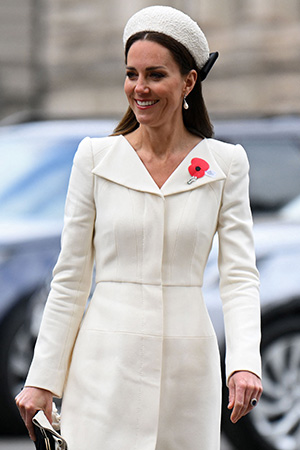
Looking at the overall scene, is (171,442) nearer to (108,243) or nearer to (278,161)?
(108,243)

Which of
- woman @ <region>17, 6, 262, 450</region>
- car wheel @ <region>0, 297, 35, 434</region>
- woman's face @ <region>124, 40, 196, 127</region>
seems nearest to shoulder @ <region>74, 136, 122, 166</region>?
woman @ <region>17, 6, 262, 450</region>

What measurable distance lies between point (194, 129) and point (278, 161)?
323 centimetres

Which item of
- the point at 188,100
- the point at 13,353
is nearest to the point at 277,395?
the point at 13,353

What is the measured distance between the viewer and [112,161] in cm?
359

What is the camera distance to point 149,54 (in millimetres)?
3475

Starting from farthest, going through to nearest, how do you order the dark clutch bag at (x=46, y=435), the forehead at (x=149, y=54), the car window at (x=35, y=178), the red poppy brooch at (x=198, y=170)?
the car window at (x=35, y=178) → the red poppy brooch at (x=198, y=170) → the forehead at (x=149, y=54) → the dark clutch bag at (x=46, y=435)

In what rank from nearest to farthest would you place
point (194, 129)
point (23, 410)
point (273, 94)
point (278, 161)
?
point (23, 410) < point (194, 129) < point (278, 161) < point (273, 94)

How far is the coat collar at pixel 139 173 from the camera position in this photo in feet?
11.7

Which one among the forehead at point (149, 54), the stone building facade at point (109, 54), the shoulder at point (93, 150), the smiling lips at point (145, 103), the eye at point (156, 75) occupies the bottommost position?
the shoulder at point (93, 150)

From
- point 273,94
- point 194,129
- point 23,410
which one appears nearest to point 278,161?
point 194,129

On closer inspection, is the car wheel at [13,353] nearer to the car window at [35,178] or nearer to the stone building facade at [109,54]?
the car window at [35,178]

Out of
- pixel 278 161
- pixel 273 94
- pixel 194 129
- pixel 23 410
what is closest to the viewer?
pixel 23 410

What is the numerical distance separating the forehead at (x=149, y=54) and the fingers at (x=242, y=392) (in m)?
0.92

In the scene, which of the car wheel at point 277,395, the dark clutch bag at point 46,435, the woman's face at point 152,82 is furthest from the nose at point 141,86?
the car wheel at point 277,395
